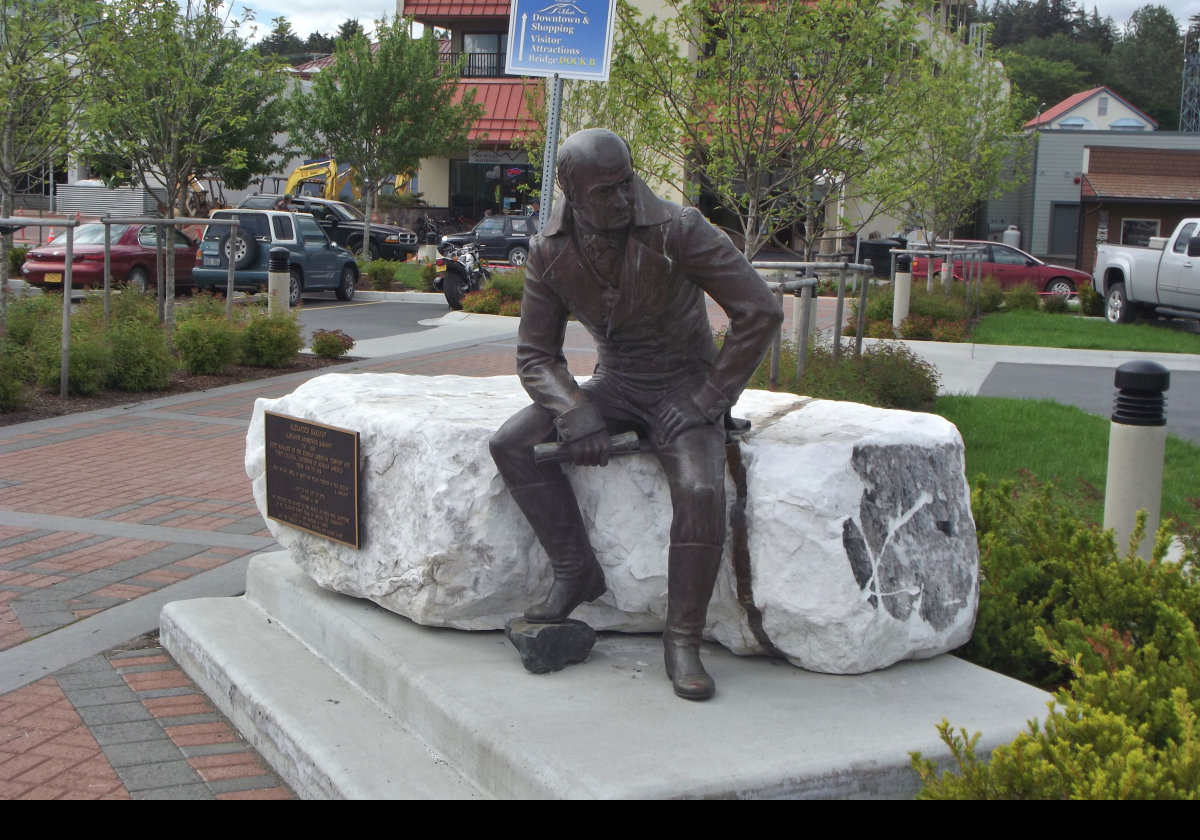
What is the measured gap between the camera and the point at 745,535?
12.8ft

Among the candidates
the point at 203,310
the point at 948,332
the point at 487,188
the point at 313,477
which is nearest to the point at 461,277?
the point at 203,310

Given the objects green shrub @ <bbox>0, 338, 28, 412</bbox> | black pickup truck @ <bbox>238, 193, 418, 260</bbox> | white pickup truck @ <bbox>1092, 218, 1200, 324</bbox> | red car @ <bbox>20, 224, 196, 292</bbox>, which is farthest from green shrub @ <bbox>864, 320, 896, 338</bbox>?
black pickup truck @ <bbox>238, 193, 418, 260</bbox>

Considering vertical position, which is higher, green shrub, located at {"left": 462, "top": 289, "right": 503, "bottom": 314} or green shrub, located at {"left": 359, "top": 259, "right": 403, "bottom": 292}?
green shrub, located at {"left": 359, "top": 259, "right": 403, "bottom": 292}

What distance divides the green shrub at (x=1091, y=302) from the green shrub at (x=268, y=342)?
1533cm

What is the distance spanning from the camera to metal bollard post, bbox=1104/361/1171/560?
4.80m

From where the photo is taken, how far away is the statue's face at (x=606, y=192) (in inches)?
142

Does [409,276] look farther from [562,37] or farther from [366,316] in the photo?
[562,37]

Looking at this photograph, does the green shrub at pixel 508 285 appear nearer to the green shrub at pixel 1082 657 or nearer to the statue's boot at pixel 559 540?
the green shrub at pixel 1082 657

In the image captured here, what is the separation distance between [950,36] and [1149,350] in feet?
41.5

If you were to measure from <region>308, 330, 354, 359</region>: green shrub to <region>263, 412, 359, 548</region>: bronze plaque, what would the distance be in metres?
9.06

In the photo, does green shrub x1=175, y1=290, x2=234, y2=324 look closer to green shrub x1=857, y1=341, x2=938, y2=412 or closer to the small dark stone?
green shrub x1=857, y1=341, x2=938, y2=412

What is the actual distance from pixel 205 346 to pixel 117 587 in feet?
23.3

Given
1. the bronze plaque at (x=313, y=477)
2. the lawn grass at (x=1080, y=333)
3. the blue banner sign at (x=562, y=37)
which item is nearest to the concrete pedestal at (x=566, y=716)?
the bronze plaque at (x=313, y=477)
